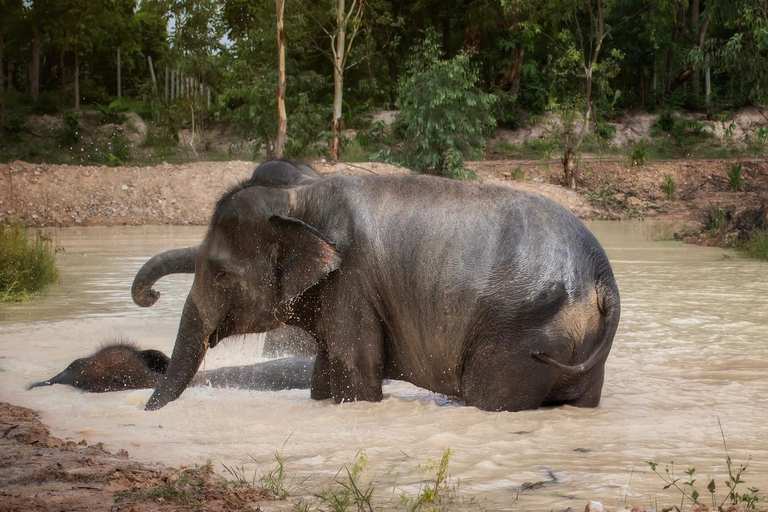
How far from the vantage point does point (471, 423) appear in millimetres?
5652

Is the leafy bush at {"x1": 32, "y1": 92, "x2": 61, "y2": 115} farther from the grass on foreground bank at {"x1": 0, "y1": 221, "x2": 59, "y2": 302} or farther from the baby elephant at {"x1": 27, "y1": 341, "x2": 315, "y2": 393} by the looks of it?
the baby elephant at {"x1": 27, "y1": 341, "x2": 315, "y2": 393}

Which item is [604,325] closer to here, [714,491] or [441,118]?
[714,491]

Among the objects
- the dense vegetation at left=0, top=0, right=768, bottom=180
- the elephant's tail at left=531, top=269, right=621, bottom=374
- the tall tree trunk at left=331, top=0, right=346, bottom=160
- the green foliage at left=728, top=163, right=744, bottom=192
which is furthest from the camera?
the dense vegetation at left=0, top=0, right=768, bottom=180

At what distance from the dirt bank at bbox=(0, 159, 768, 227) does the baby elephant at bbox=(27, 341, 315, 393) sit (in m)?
16.2

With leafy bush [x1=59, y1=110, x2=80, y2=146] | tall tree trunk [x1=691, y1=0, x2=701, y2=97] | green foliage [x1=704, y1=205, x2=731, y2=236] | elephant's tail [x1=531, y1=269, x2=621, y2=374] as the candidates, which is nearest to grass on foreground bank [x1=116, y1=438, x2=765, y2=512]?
elephant's tail [x1=531, y1=269, x2=621, y2=374]

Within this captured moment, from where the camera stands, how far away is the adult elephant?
575cm

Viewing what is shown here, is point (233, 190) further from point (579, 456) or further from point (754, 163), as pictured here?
point (754, 163)

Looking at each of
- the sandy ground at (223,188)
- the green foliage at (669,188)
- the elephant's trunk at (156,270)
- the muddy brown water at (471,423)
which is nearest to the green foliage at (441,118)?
the sandy ground at (223,188)

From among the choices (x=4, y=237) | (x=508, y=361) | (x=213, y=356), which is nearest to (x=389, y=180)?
(x=508, y=361)

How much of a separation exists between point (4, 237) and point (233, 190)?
7484 mm

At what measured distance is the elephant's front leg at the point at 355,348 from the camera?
598cm

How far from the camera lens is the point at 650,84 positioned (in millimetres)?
37156

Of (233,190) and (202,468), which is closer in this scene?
(202,468)

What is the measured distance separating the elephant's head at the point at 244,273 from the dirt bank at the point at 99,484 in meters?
1.19
